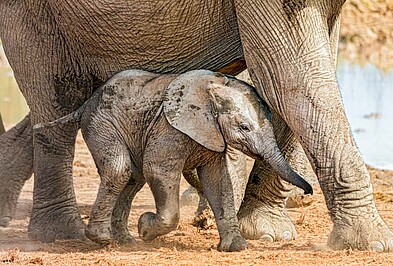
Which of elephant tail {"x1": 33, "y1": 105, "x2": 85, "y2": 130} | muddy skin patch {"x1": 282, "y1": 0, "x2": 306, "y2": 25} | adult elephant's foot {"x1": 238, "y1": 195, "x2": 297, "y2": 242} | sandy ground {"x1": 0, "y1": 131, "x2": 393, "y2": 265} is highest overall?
muddy skin patch {"x1": 282, "y1": 0, "x2": 306, "y2": 25}

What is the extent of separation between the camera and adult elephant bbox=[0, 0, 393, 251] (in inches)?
303

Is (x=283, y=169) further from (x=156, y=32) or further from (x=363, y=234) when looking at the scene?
(x=156, y=32)

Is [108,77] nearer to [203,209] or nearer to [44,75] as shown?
[44,75]

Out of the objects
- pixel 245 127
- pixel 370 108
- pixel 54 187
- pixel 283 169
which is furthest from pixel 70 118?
pixel 370 108

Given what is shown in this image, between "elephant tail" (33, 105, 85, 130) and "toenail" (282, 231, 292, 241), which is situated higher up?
"elephant tail" (33, 105, 85, 130)

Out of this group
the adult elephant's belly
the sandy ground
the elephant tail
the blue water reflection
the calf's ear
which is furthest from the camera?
the blue water reflection

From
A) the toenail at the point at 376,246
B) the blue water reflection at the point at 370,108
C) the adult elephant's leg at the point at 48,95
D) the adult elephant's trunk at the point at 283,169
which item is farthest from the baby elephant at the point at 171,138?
the blue water reflection at the point at 370,108

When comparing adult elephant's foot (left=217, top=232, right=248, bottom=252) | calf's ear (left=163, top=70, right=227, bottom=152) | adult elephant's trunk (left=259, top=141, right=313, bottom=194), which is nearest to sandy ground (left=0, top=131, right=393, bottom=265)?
adult elephant's foot (left=217, top=232, right=248, bottom=252)

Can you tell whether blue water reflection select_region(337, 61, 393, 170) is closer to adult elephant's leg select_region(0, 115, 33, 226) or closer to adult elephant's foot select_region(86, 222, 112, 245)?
adult elephant's leg select_region(0, 115, 33, 226)

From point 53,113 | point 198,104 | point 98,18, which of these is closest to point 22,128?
point 53,113

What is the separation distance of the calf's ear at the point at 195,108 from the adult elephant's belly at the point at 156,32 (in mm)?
394

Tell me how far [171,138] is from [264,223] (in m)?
1.24

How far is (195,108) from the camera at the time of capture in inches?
309

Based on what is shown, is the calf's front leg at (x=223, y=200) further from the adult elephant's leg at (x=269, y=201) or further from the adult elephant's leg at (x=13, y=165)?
the adult elephant's leg at (x=13, y=165)
